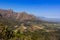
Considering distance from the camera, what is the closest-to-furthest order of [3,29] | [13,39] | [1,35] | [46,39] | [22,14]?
[13,39] < [1,35] < [3,29] < [46,39] < [22,14]

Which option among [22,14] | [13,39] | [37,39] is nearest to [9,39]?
[13,39]

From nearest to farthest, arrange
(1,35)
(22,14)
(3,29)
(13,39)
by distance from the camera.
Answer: (13,39)
(1,35)
(3,29)
(22,14)

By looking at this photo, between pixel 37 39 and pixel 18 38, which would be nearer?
pixel 18 38

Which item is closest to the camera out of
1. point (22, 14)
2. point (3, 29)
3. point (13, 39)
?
point (13, 39)

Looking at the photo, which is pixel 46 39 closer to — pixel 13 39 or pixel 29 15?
pixel 13 39

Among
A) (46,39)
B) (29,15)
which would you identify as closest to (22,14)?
(29,15)

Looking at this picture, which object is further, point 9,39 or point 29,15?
point 29,15

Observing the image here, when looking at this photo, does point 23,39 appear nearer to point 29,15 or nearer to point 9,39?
point 9,39

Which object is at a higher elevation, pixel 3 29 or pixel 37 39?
pixel 3 29

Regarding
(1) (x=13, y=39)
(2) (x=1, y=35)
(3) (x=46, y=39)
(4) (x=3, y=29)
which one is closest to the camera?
(1) (x=13, y=39)
